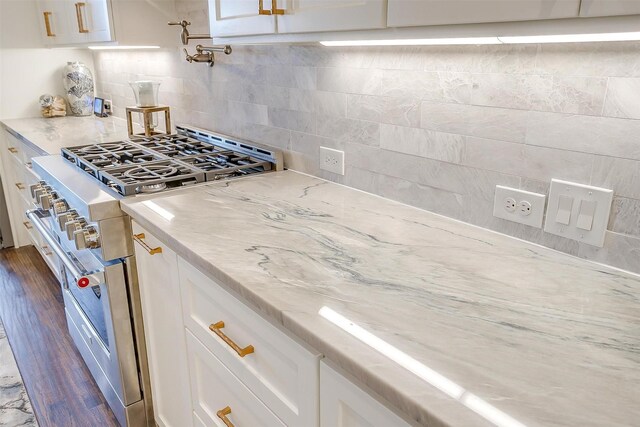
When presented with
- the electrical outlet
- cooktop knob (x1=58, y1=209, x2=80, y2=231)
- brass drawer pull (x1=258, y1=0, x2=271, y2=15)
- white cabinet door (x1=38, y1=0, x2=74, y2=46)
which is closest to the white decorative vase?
white cabinet door (x1=38, y1=0, x2=74, y2=46)

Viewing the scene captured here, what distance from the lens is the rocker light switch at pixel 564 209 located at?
3.57ft

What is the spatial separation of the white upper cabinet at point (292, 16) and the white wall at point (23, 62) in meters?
2.43

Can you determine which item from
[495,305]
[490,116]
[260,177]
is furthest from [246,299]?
[260,177]

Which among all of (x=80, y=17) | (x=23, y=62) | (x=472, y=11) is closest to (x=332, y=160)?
(x=472, y=11)

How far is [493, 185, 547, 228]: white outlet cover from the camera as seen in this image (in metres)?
1.15

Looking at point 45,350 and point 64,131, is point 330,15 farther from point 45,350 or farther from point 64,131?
point 64,131

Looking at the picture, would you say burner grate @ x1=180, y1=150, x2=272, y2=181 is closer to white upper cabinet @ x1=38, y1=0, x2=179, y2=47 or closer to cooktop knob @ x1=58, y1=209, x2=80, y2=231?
cooktop knob @ x1=58, y1=209, x2=80, y2=231

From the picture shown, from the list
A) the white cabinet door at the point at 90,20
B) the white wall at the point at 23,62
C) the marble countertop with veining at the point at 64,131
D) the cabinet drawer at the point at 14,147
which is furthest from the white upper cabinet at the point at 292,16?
the white wall at the point at 23,62

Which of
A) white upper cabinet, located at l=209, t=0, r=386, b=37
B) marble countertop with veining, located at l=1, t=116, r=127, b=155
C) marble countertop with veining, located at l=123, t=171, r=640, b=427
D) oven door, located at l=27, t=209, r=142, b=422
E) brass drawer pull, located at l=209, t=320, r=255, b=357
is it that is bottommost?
oven door, located at l=27, t=209, r=142, b=422

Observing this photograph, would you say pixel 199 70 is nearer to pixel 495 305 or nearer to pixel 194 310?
pixel 194 310

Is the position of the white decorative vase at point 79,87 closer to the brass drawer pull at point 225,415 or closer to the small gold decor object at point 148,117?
the small gold decor object at point 148,117

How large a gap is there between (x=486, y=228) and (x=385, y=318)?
1.76ft

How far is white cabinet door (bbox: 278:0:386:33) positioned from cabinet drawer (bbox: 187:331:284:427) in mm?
831

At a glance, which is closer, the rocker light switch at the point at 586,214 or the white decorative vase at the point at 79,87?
the rocker light switch at the point at 586,214
